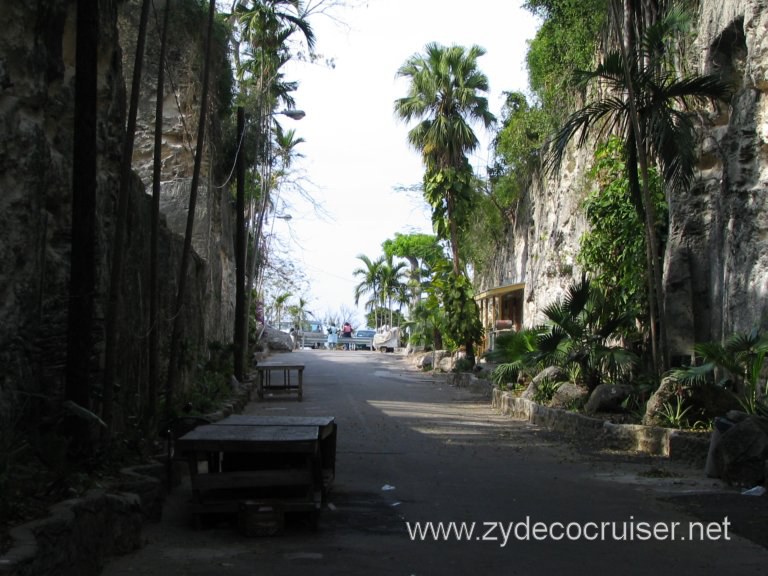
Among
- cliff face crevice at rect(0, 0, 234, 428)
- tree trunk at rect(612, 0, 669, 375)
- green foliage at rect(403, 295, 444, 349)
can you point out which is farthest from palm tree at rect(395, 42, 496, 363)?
cliff face crevice at rect(0, 0, 234, 428)

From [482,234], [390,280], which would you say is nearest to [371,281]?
[390,280]

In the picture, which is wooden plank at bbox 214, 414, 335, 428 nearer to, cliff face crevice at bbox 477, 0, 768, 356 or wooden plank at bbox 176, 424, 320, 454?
wooden plank at bbox 176, 424, 320, 454

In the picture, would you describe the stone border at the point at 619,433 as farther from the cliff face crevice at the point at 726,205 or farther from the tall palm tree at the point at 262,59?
the tall palm tree at the point at 262,59

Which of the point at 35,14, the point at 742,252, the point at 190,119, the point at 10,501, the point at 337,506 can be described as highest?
the point at 190,119

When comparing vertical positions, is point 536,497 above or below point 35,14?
below

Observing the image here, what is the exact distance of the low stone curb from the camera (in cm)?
1236

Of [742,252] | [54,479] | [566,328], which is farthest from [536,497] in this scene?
[566,328]

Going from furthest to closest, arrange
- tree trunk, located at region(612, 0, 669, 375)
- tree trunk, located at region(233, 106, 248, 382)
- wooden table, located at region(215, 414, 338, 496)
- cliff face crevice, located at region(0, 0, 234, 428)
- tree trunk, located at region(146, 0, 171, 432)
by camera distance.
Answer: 1. tree trunk, located at region(233, 106, 248, 382)
2. tree trunk, located at region(612, 0, 669, 375)
3. tree trunk, located at region(146, 0, 171, 432)
4. wooden table, located at region(215, 414, 338, 496)
5. cliff face crevice, located at region(0, 0, 234, 428)

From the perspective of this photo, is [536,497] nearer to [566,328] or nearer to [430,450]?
[430,450]

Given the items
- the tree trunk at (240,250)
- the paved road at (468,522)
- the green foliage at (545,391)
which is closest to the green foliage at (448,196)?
the tree trunk at (240,250)

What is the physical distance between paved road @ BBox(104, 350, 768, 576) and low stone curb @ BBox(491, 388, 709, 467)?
0.67 metres

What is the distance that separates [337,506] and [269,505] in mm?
1499

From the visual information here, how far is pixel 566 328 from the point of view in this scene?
17.7 meters

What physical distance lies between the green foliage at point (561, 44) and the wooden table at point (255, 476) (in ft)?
52.3
